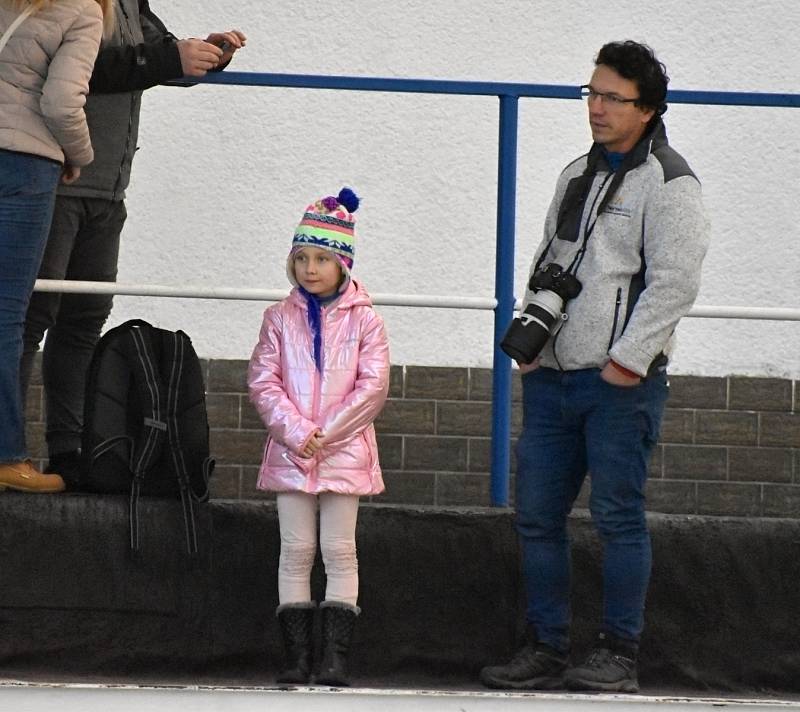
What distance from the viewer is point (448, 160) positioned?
191 inches

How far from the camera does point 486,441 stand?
16.1 feet

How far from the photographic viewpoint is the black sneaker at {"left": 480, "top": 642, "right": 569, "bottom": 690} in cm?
302

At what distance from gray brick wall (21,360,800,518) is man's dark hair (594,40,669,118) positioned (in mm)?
1887

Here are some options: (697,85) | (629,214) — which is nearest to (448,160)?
(697,85)

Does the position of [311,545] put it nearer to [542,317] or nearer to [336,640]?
[336,640]

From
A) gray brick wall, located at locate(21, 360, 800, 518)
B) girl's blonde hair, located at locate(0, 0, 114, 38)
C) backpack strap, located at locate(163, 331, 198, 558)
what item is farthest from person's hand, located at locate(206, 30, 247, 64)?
gray brick wall, located at locate(21, 360, 800, 518)

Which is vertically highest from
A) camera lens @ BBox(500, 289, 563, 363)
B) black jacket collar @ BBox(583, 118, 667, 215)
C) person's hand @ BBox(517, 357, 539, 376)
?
black jacket collar @ BBox(583, 118, 667, 215)

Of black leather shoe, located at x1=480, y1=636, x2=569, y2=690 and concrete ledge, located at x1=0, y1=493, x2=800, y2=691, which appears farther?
concrete ledge, located at x1=0, y1=493, x2=800, y2=691

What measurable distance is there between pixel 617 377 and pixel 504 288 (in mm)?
496

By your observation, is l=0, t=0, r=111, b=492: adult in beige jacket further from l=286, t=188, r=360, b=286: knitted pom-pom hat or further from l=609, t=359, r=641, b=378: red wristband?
l=609, t=359, r=641, b=378: red wristband

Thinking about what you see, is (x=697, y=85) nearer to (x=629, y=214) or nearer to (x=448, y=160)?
(x=448, y=160)

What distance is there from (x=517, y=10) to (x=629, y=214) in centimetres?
208

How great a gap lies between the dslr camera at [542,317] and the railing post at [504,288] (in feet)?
1.05

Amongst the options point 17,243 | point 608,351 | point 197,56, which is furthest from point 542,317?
point 17,243
